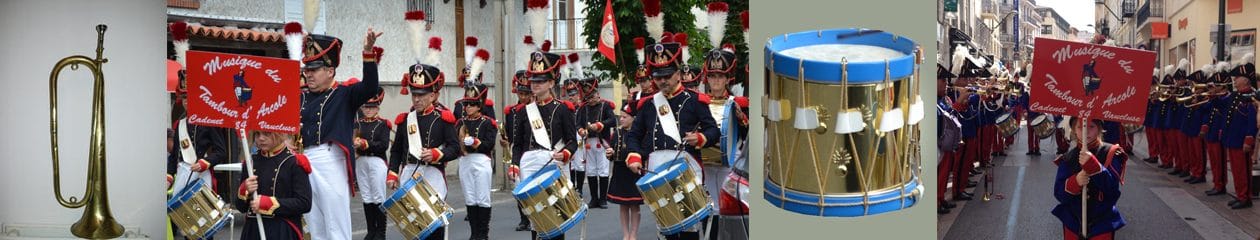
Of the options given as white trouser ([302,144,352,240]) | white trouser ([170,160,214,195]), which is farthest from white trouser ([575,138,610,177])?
white trouser ([170,160,214,195])

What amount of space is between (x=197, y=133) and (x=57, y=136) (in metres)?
0.48

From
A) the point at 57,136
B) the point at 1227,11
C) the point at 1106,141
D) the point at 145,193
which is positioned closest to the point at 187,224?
the point at 145,193

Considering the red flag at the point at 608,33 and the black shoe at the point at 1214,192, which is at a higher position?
the red flag at the point at 608,33

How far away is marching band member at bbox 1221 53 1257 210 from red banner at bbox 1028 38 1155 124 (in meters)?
0.43

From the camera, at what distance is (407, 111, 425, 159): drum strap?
638 centimetres

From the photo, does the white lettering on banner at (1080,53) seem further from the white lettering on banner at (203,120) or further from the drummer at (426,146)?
the drummer at (426,146)

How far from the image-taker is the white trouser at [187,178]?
181 inches

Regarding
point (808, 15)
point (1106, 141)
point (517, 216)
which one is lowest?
point (517, 216)

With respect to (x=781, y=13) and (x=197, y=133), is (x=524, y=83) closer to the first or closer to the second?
(x=197, y=133)

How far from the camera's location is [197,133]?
181 inches

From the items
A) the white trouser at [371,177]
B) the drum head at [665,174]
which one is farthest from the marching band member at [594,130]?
the drum head at [665,174]

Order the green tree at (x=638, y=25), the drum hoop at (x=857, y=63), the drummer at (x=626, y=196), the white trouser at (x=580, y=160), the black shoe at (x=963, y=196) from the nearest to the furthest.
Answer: the drum hoop at (x=857, y=63) < the black shoe at (x=963, y=196) < the green tree at (x=638, y=25) < the drummer at (x=626, y=196) < the white trouser at (x=580, y=160)

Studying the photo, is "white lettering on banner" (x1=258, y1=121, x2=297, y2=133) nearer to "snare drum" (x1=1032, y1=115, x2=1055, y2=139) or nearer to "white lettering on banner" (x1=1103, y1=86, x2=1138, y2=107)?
"snare drum" (x1=1032, y1=115, x2=1055, y2=139)

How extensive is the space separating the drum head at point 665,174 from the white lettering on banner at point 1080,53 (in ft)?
5.20
